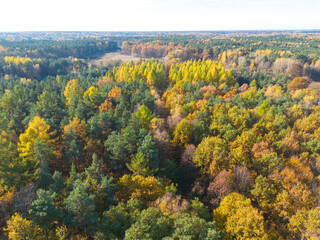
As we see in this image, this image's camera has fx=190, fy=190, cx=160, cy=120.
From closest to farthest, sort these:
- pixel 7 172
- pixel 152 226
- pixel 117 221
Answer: pixel 152 226, pixel 117 221, pixel 7 172

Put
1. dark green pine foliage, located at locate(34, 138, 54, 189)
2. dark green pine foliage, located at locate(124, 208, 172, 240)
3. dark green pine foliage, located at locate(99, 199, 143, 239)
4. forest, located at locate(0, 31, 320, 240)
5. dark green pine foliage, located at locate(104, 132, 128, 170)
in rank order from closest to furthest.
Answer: dark green pine foliage, located at locate(124, 208, 172, 240) < dark green pine foliage, located at locate(99, 199, 143, 239) < forest, located at locate(0, 31, 320, 240) < dark green pine foliage, located at locate(34, 138, 54, 189) < dark green pine foliage, located at locate(104, 132, 128, 170)

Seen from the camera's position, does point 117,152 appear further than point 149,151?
Yes

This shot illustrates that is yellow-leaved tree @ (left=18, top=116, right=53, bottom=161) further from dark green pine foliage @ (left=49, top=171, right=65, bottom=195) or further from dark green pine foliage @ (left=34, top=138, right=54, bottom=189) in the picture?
dark green pine foliage @ (left=49, top=171, right=65, bottom=195)

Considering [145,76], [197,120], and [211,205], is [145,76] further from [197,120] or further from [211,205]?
[211,205]

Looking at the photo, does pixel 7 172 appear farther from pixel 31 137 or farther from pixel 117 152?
pixel 117 152

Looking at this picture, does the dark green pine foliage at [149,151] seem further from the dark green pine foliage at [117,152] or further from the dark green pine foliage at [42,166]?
the dark green pine foliage at [42,166]

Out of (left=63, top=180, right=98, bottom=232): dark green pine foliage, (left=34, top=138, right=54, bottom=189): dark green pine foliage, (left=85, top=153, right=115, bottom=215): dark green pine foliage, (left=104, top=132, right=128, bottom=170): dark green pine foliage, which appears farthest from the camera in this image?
(left=104, top=132, right=128, bottom=170): dark green pine foliage

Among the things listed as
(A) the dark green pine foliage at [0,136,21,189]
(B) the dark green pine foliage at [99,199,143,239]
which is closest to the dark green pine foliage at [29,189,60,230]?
(B) the dark green pine foliage at [99,199,143,239]

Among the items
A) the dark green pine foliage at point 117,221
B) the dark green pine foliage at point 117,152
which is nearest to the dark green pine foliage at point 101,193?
the dark green pine foliage at point 117,221

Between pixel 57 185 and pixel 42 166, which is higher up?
pixel 42 166

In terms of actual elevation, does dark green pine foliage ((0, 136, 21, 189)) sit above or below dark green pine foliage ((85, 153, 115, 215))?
above

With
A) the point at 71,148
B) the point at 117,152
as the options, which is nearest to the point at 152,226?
the point at 117,152

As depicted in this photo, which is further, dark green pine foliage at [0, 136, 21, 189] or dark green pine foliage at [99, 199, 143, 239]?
dark green pine foliage at [0, 136, 21, 189]

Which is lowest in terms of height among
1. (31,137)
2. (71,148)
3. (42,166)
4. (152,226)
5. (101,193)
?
(101,193)
